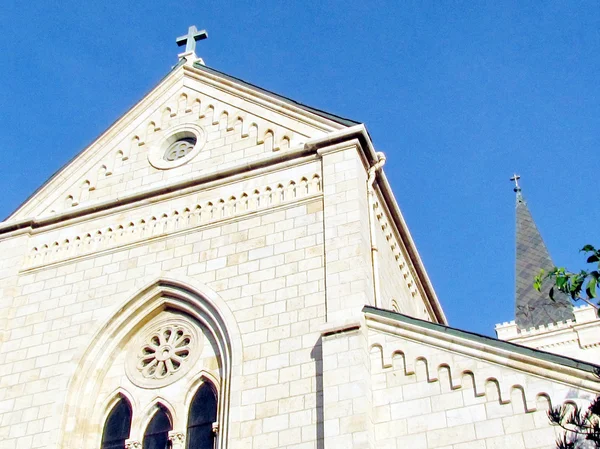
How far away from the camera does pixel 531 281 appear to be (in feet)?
141

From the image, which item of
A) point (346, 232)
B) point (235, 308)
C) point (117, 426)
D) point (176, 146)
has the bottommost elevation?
point (117, 426)

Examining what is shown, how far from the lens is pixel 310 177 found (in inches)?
627

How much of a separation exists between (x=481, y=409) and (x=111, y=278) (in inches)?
269

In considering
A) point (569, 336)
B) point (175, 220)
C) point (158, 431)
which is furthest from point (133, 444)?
point (569, 336)

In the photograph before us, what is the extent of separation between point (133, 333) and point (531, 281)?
30396 millimetres

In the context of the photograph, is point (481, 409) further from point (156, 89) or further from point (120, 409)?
point (156, 89)

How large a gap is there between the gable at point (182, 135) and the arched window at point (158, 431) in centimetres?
452

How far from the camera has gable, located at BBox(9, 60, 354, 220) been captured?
17.2 meters

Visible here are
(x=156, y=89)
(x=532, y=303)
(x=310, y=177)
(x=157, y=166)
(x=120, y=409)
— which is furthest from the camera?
(x=532, y=303)

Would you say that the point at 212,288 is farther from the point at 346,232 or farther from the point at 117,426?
the point at 117,426

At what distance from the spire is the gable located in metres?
23.4

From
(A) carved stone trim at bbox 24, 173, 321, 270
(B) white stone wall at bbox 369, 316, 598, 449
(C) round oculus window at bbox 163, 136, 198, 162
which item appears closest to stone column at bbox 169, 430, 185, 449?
(B) white stone wall at bbox 369, 316, 598, 449

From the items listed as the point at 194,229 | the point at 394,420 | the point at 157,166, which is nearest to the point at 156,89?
the point at 157,166

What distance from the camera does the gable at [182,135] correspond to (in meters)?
17.2
